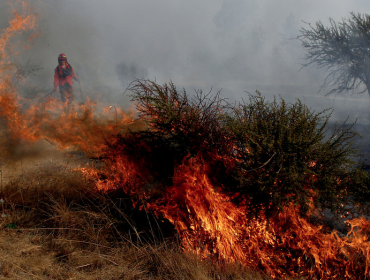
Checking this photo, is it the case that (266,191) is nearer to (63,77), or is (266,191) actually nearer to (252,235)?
(252,235)

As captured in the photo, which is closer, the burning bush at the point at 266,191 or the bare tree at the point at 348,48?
the burning bush at the point at 266,191

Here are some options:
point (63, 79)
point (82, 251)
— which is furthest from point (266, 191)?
point (63, 79)

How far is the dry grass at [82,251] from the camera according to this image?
10.0 ft

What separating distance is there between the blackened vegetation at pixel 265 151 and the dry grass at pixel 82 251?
111 centimetres

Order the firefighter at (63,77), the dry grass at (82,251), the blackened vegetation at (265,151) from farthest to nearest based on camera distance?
the firefighter at (63,77) → the blackened vegetation at (265,151) → the dry grass at (82,251)

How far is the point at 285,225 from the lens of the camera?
4059 millimetres

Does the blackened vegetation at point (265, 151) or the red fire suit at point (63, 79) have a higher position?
the red fire suit at point (63, 79)

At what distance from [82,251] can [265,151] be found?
2.89 m

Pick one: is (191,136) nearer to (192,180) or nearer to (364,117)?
(192,180)

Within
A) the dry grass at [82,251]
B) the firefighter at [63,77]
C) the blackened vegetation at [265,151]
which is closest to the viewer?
the dry grass at [82,251]

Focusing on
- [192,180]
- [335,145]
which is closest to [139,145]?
[192,180]

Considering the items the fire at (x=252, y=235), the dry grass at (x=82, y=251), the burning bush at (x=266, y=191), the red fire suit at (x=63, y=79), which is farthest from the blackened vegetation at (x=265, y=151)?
the red fire suit at (x=63, y=79)

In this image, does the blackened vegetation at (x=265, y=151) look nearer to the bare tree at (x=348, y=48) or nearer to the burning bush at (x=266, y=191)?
the burning bush at (x=266, y=191)

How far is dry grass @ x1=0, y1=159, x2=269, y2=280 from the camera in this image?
3055mm
